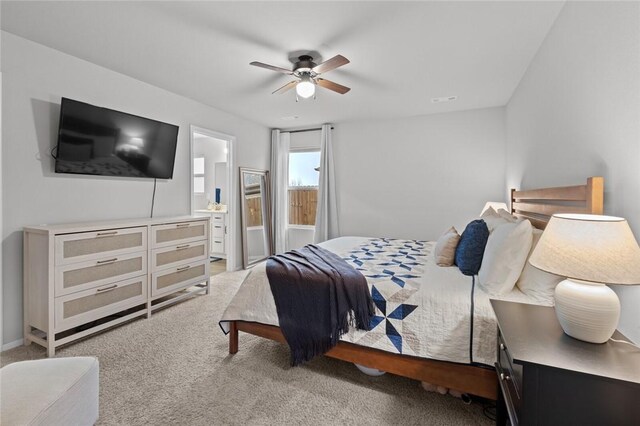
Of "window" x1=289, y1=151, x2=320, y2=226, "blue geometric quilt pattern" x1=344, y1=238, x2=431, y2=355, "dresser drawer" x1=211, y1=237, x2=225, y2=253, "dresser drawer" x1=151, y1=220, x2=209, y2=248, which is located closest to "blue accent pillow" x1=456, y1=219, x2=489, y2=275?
"blue geometric quilt pattern" x1=344, y1=238, x2=431, y2=355

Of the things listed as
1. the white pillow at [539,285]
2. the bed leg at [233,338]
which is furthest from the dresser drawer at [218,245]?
the white pillow at [539,285]

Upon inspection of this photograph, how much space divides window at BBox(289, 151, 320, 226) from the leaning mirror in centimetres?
50

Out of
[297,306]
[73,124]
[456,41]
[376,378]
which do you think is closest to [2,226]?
[73,124]

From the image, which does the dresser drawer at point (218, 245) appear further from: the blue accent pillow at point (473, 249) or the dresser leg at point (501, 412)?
the dresser leg at point (501, 412)

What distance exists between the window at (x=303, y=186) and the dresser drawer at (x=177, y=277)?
2.30 metres

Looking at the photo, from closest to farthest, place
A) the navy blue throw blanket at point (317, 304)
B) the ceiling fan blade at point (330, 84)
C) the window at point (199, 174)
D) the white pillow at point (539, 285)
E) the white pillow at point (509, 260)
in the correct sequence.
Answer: the white pillow at point (539, 285) → the white pillow at point (509, 260) → the navy blue throw blanket at point (317, 304) → the ceiling fan blade at point (330, 84) → the window at point (199, 174)

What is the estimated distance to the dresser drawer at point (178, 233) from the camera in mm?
3045

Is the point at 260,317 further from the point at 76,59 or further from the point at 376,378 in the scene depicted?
the point at 76,59

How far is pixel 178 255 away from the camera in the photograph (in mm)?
→ 3301

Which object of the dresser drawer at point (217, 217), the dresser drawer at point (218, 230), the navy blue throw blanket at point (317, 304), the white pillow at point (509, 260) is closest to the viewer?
the white pillow at point (509, 260)

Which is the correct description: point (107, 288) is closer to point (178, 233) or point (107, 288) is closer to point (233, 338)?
point (178, 233)

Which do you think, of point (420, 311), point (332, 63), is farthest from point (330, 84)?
point (420, 311)

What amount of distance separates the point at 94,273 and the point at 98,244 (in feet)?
0.84

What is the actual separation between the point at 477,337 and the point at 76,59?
4.05 meters
